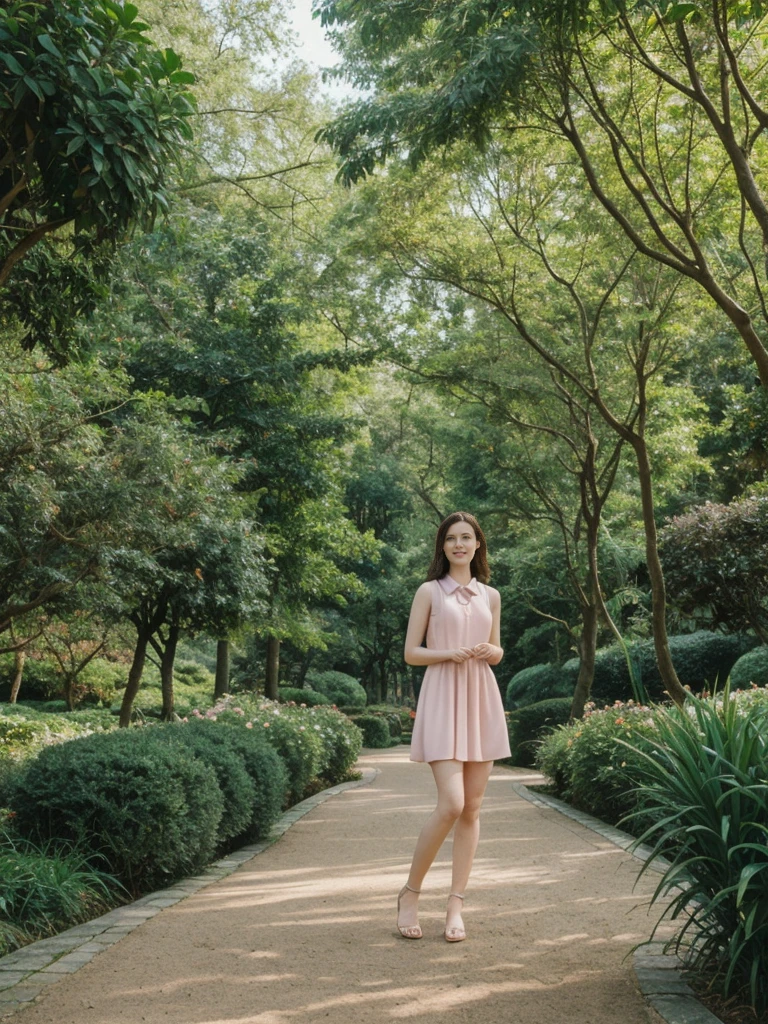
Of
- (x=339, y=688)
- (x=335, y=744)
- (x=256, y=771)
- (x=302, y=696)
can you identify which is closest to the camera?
(x=256, y=771)

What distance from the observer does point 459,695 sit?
4.75 metres

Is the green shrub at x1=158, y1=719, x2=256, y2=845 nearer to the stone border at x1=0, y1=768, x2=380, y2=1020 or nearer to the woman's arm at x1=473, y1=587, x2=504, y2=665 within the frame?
the stone border at x1=0, y1=768, x2=380, y2=1020

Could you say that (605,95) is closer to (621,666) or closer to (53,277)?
(53,277)

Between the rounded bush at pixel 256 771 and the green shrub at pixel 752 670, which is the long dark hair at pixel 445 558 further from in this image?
the green shrub at pixel 752 670

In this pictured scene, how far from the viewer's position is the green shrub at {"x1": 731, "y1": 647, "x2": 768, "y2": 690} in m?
16.3

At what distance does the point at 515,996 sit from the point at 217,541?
9.51m

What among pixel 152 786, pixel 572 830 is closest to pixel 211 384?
pixel 572 830

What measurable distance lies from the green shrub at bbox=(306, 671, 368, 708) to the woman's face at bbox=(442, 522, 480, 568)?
2741 cm

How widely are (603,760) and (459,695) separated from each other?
5759 mm

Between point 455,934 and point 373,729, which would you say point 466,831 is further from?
point 373,729

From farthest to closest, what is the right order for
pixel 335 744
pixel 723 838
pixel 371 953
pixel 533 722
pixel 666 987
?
pixel 533 722 < pixel 335 744 < pixel 371 953 < pixel 666 987 < pixel 723 838

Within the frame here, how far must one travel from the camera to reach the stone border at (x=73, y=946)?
3.91 metres

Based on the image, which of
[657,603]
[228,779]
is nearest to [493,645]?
→ [228,779]

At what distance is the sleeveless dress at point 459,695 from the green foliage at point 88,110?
2278 millimetres
